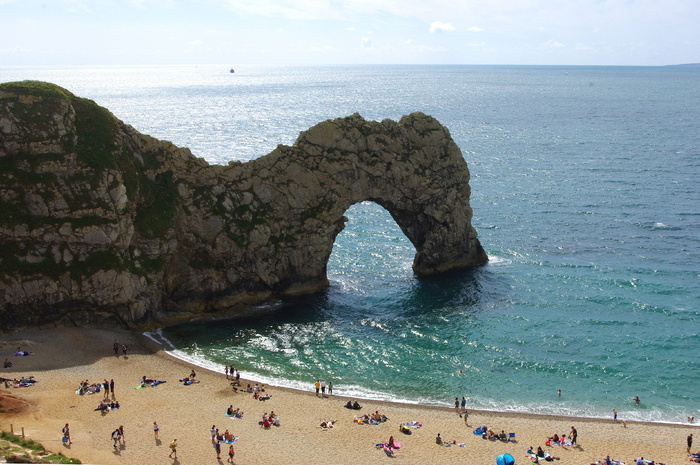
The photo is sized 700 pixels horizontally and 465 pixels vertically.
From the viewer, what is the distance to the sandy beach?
132 feet

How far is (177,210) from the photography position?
61.3 m

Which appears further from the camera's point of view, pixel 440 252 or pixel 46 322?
pixel 440 252

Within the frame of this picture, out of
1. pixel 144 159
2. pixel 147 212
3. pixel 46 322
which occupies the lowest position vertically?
pixel 46 322

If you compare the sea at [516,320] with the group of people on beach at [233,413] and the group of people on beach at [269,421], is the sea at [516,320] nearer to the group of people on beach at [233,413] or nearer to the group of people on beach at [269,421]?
the group of people on beach at [233,413]

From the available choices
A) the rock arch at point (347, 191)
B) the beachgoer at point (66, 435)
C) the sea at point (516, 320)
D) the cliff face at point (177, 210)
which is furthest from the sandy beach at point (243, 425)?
the rock arch at point (347, 191)

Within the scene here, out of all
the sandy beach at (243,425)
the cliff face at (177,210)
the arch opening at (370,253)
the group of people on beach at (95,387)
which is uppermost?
the cliff face at (177,210)

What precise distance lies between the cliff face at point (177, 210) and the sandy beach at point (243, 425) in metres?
6.66

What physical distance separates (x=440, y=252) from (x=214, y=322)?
2985 centimetres

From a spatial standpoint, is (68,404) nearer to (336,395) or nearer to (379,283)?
(336,395)

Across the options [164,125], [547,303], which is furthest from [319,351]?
[164,125]

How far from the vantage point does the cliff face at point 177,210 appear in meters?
54.4

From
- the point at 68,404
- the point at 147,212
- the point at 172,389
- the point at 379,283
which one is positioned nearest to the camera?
the point at 68,404

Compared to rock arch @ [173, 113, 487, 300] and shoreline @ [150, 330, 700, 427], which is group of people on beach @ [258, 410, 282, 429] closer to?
shoreline @ [150, 330, 700, 427]

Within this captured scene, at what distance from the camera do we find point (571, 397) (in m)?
48.9
